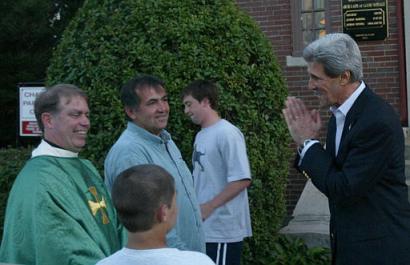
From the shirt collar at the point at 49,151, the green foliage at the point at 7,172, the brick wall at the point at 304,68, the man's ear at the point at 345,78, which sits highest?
the brick wall at the point at 304,68

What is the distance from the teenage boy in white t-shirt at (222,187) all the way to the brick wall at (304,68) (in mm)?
5059

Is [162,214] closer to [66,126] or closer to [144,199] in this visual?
[144,199]

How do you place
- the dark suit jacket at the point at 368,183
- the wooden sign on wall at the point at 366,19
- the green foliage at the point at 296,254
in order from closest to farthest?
the dark suit jacket at the point at 368,183 → the green foliage at the point at 296,254 → the wooden sign on wall at the point at 366,19

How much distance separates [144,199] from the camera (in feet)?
7.88

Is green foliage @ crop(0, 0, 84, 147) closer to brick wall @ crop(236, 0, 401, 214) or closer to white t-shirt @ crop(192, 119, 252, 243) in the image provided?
brick wall @ crop(236, 0, 401, 214)

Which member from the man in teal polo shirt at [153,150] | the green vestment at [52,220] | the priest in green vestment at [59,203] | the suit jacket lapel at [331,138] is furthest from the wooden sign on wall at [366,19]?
the green vestment at [52,220]

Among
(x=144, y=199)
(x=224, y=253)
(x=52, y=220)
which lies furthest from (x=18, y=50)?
(x=144, y=199)

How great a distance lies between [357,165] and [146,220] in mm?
1104

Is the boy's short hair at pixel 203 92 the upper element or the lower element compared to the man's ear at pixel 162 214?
upper

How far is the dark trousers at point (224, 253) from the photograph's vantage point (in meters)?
4.87

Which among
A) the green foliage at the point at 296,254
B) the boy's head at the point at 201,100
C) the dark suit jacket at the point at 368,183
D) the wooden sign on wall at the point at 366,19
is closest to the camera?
the dark suit jacket at the point at 368,183

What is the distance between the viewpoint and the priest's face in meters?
3.23

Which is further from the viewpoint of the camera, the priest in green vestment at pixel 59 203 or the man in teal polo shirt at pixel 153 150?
the man in teal polo shirt at pixel 153 150

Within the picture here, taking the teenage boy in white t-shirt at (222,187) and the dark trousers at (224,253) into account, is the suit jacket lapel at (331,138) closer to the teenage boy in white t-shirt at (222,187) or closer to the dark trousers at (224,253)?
the teenage boy in white t-shirt at (222,187)
